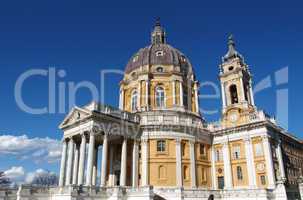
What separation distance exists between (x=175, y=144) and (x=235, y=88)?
14.8 metres

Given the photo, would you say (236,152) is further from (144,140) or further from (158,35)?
(158,35)

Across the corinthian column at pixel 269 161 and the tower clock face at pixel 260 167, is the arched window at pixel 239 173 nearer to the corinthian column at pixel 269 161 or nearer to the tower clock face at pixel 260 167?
the tower clock face at pixel 260 167

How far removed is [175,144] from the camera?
3612cm

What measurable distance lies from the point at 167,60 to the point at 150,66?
9.69 feet

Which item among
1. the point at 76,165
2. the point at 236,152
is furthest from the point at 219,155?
the point at 76,165

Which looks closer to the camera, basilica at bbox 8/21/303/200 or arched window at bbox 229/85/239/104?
basilica at bbox 8/21/303/200

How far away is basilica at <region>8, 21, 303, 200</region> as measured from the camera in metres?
31.3

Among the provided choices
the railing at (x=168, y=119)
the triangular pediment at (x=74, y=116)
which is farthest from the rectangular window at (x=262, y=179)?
the triangular pediment at (x=74, y=116)

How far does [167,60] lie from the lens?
44.9 metres

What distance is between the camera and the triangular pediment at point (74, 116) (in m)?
32.5

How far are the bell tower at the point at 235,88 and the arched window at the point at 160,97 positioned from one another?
30.4ft

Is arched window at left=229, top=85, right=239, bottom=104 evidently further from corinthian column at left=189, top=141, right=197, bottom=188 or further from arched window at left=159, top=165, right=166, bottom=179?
arched window at left=159, top=165, right=166, bottom=179

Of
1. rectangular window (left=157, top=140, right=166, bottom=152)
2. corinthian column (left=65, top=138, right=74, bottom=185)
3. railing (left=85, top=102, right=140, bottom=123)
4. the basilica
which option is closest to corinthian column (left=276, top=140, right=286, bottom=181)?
the basilica

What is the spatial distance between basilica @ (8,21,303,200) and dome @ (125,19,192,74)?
9.3 inches
